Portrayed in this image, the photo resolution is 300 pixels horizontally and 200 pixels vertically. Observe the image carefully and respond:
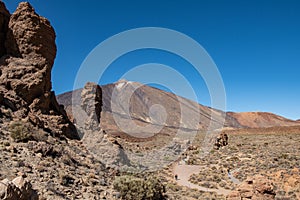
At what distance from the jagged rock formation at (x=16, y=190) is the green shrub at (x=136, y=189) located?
583cm

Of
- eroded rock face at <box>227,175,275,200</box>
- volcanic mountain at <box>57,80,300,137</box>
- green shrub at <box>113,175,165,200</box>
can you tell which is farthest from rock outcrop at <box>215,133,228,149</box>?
volcanic mountain at <box>57,80,300,137</box>

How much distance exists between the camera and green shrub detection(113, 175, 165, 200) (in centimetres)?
1007

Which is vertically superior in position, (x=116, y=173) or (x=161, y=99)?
(x=161, y=99)

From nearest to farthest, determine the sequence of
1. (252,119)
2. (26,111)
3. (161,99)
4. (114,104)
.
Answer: (26,111) < (114,104) < (161,99) < (252,119)

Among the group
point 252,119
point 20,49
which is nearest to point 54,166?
point 20,49

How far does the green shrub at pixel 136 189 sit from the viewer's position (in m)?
10.1

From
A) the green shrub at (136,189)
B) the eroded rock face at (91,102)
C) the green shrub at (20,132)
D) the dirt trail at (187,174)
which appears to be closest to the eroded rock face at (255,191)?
the green shrub at (136,189)

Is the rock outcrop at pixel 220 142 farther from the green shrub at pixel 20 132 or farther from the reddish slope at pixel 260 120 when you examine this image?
the reddish slope at pixel 260 120

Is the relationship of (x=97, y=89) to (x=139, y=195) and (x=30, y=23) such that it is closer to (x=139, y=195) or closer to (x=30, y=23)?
(x=30, y=23)

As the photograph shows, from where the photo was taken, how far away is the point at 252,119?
122875mm

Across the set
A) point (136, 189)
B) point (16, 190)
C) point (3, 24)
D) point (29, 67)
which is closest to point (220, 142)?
point (136, 189)

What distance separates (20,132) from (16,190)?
268 inches

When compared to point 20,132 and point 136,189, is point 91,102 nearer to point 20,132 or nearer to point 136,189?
point 20,132

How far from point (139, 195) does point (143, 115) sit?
265 ft
